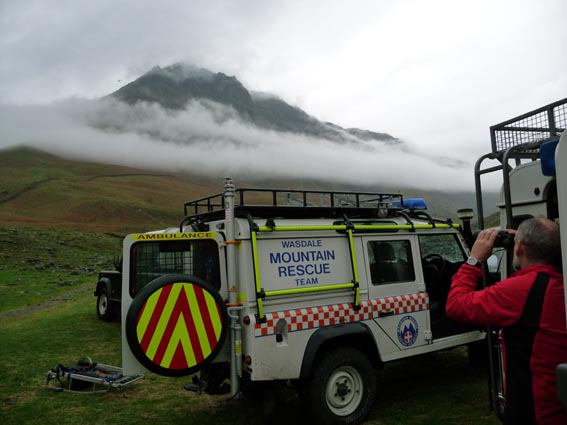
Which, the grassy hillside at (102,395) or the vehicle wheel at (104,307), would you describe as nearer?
the grassy hillside at (102,395)

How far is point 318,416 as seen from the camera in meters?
4.29

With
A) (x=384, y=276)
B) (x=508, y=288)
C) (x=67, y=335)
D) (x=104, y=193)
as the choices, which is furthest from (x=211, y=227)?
(x=104, y=193)

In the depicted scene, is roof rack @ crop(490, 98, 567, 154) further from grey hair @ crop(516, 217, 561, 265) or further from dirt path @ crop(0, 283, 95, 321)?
dirt path @ crop(0, 283, 95, 321)

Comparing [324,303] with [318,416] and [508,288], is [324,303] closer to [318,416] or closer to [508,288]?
[318,416]

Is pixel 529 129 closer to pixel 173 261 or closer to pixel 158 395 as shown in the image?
pixel 173 261

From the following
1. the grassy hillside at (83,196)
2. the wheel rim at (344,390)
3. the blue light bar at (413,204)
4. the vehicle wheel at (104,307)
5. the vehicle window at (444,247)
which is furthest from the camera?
the grassy hillside at (83,196)

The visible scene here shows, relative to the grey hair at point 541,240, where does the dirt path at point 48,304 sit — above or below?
below

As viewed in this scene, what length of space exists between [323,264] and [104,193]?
8621 centimetres

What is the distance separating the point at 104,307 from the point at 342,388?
8369 millimetres

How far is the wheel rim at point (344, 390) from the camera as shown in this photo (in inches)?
175

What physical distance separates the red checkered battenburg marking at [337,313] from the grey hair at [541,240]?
2.42m

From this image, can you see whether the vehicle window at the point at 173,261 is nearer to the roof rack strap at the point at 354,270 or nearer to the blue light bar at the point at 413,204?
the roof rack strap at the point at 354,270

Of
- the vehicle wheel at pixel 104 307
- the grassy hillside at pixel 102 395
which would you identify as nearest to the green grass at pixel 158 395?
the grassy hillside at pixel 102 395

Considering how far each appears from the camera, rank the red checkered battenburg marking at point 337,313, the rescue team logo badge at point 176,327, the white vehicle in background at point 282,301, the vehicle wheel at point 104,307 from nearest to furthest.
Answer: the rescue team logo badge at point 176,327 < the white vehicle in background at point 282,301 < the red checkered battenburg marking at point 337,313 < the vehicle wheel at point 104,307
